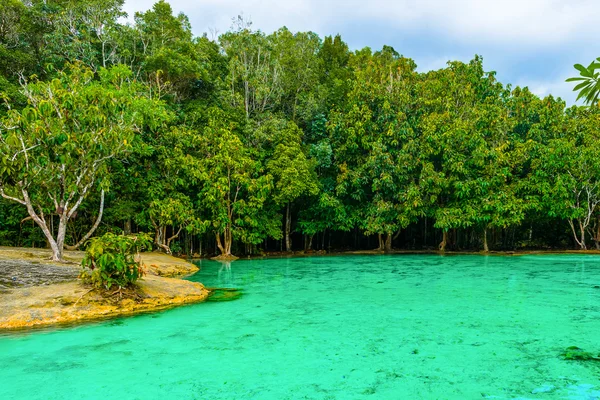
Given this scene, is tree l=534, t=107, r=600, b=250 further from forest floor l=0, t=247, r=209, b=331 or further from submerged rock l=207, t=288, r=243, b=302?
forest floor l=0, t=247, r=209, b=331

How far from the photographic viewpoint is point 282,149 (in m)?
15.0

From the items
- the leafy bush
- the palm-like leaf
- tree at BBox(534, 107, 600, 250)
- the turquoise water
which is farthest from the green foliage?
tree at BBox(534, 107, 600, 250)

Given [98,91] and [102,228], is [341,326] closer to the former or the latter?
[98,91]

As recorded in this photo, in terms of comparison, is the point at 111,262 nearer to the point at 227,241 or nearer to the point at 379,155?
the point at 227,241

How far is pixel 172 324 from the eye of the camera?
17.5 feet

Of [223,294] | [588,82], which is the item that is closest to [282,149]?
[223,294]

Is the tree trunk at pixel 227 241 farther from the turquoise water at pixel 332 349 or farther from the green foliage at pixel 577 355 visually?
the green foliage at pixel 577 355

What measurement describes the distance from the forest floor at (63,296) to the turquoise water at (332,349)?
1.61ft

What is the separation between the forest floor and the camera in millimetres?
5480

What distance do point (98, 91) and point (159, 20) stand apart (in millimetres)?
11315

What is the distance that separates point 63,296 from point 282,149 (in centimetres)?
1001

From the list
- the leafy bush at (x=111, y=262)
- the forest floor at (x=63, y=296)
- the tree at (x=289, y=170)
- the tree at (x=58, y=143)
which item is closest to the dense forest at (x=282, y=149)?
the tree at (x=289, y=170)

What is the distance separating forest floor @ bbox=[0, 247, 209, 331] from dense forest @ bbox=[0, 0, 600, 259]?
17.2 feet

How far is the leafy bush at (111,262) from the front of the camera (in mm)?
5848
